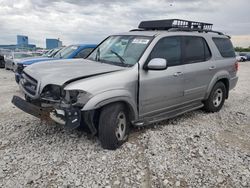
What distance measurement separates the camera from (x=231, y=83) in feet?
22.5

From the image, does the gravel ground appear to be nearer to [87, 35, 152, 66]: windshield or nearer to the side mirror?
the side mirror

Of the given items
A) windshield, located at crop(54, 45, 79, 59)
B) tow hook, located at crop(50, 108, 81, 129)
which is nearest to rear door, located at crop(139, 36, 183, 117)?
tow hook, located at crop(50, 108, 81, 129)

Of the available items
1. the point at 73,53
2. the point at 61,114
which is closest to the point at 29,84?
the point at 61,114

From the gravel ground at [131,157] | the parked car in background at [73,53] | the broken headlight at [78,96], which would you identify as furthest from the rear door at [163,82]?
the parked car in background at [73,53]

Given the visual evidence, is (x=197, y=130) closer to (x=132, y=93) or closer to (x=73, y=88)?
(x=132, y=93)

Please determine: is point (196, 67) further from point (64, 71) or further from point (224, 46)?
point (64, 71)

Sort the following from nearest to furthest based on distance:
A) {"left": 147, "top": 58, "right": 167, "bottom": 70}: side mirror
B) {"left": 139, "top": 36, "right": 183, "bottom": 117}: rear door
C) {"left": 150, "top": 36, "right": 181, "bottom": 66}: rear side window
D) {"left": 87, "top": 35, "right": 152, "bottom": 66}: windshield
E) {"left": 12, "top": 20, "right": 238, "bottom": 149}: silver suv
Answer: {"left": 12, "top": 20, "right": 238, "bottom": 149}: silver suv
{"left": 147, "top": 58, "right": 167, "bottom": 70}: side mirror
{"left": 139, "top": 36, "right": 183, "bottom": 117}: rear door
{"left": 87, "top": 35, "right": 152, "bottom": 66}: windshield
{"left": 150, "top": 36, "right": 181, "bottom": 66}: rear side window

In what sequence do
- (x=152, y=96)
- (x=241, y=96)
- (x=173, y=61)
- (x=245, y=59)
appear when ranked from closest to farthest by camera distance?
(x=152, y=96) → (x=173, y=61) → (x=241, y=96) → (x=245, y=59)

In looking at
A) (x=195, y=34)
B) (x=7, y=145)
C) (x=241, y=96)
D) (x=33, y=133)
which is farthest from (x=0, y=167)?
(x=241, y=96)

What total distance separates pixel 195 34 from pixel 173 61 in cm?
115

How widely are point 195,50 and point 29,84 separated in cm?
332

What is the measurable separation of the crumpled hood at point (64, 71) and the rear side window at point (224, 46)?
3.05 meters

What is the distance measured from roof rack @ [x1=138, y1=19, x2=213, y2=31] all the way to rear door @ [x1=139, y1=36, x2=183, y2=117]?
1.76 feet

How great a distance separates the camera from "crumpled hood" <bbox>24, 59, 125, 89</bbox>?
3945 mm
